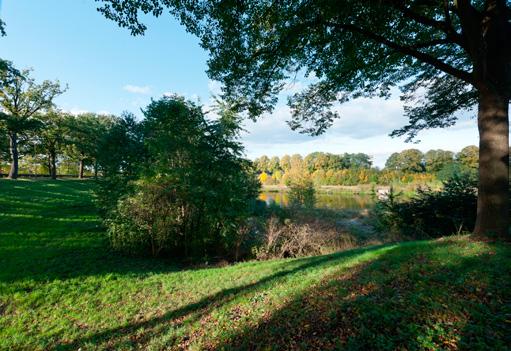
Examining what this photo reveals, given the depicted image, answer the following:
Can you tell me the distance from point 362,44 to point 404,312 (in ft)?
18.5

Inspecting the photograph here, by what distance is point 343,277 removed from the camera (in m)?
4.32

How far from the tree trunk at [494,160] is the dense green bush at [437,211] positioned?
18.3ft

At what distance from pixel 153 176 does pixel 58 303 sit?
13.9ft

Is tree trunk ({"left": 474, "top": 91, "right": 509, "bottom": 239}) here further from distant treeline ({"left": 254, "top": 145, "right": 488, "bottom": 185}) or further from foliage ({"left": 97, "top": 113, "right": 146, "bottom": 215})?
distant treeline ({"left": 254, "top": 145, "right": 488, "bottom": 185})

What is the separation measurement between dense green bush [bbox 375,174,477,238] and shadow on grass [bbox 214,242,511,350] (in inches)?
279

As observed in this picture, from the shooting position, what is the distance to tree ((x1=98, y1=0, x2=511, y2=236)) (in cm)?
442

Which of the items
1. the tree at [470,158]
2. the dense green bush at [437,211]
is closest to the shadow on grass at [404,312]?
the dense green bush at [437,211]

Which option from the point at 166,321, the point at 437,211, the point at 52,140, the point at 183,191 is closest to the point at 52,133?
the point at 52,140

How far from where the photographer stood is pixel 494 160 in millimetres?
4508

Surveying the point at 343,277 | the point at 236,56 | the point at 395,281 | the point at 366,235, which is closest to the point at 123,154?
the point at 236,56

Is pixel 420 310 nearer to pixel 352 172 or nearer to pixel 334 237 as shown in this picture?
pixel 334 237

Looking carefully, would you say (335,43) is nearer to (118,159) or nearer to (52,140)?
(118,159)

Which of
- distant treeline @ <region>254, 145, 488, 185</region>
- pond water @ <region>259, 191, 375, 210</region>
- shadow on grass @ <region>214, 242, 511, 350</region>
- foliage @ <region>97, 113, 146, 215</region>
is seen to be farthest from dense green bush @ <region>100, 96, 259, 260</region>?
distant treeline @ <region>254, 145, 488, 185</region>

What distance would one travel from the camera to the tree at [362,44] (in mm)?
4422
